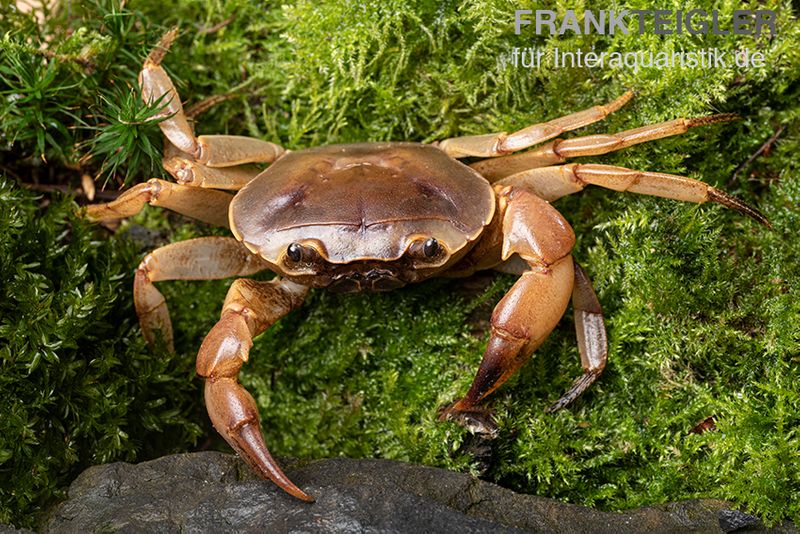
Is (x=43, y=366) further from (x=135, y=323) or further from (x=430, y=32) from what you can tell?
(x=430, y=32)

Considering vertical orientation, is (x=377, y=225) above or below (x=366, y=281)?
above

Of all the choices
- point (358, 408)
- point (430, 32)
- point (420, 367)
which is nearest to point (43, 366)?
point (358, 408)

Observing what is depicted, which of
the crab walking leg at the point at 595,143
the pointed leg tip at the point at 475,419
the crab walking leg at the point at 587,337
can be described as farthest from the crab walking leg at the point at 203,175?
the crab walking leg at the point at 587,337

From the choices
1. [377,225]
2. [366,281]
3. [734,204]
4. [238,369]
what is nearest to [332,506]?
[238,369]

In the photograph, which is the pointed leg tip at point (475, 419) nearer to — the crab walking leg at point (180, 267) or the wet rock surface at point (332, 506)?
the wet rock surface at point (332, 506)

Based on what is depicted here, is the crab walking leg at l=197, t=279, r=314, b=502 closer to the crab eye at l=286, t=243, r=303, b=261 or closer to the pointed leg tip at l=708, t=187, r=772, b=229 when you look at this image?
the crab eye at l=286, t=243, r=303, b=261

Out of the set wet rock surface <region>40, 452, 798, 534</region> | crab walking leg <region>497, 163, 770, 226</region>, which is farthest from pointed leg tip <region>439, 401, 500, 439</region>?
crab walking leg <region>497, 163, 770, 226</region>

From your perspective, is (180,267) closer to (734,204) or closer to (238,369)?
(238,369)
